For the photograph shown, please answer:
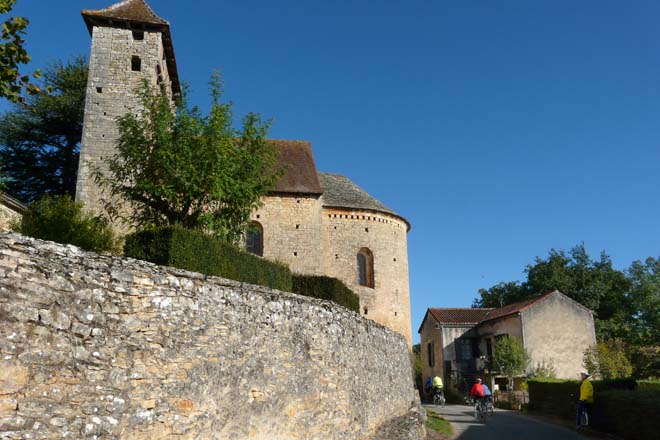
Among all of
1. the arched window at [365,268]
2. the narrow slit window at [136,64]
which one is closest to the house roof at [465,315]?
the arched window at [365,268]

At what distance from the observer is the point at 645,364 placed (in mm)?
34156

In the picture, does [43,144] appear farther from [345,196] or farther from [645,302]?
[645,302]

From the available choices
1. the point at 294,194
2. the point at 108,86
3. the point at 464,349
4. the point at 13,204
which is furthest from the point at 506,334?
the point at 13,204

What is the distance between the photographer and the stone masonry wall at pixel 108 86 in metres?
23.4

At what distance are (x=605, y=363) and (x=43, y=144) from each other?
34570mm

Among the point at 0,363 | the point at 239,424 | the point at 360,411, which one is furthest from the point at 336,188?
the point at 0,363

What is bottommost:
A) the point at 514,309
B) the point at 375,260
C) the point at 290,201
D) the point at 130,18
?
the point at 514,309

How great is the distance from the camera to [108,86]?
80.7 ft

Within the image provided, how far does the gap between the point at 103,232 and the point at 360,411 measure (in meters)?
9.60

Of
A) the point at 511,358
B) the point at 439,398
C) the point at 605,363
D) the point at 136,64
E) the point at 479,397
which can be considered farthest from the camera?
the point at 511,358

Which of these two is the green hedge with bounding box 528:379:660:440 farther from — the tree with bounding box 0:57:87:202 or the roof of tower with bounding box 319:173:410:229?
the tree with bounding box 0:57:87:202

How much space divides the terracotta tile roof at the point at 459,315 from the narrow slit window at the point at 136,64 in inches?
1060

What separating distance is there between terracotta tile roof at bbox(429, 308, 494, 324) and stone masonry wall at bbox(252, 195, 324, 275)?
17.7 meters

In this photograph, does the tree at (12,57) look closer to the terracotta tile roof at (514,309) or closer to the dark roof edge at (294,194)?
the dark roof edge at (294,194)
